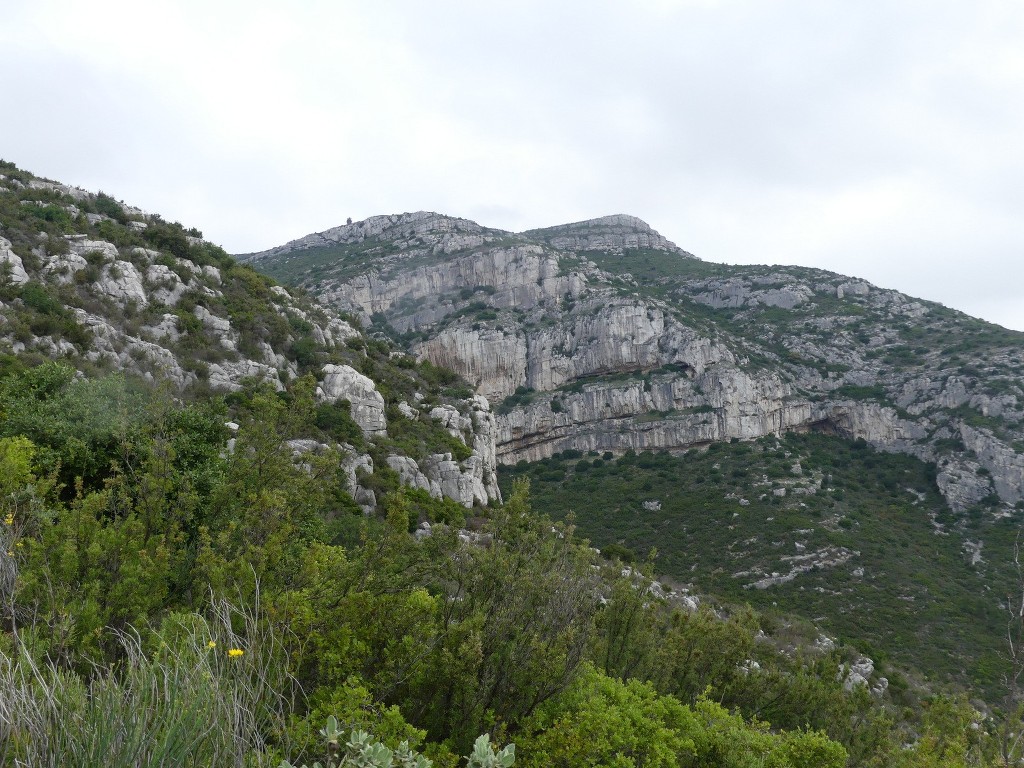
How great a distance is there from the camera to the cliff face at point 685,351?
47.2m

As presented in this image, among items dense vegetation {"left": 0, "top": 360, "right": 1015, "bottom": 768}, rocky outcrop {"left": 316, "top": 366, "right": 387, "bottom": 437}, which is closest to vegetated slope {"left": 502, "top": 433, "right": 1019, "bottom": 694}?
rocky outcrop {"left": 316, "top": 366, "right": 387, "bottom": 437}

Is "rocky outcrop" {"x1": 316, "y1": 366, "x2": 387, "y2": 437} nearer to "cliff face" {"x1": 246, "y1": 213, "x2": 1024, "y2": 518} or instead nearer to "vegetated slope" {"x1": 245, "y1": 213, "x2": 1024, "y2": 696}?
"vegetated slope" {"x1": 245, "y1": 213, "x2": 1024, "y2": 696}

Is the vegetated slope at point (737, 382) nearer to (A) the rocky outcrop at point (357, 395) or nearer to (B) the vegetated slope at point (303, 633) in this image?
(A) the rocky outcrop at point (357, 395)

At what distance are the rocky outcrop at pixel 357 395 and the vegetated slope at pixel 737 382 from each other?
752 inches

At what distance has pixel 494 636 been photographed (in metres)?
5.28

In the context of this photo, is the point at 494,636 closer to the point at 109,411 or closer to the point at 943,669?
the point at 109,411

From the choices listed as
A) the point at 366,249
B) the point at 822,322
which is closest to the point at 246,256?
the point at 366,249

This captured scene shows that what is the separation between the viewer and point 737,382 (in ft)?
173


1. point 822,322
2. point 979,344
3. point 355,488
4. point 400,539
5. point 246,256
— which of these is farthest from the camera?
point 246,256

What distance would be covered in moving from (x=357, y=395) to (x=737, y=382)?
1561 inches

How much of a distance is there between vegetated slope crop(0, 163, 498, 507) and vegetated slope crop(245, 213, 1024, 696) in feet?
53.0

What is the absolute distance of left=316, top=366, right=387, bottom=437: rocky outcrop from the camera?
23.4 m

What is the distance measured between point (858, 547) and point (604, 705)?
3400 cm

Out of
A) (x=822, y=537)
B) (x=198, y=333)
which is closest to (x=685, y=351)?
(x=822, y=537)
